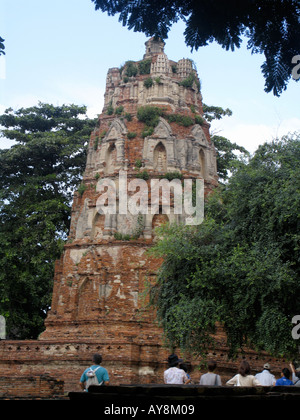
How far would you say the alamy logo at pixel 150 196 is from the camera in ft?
75.4

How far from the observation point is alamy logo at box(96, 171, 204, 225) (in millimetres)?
22984

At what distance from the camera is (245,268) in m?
15.0

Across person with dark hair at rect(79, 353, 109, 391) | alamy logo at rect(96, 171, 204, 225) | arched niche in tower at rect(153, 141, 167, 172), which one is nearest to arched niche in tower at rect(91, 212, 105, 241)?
alamy logo at rect(96, 171, 204, 225)

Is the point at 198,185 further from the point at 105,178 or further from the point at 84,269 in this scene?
the point at 84,269

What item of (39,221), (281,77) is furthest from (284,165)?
(39,221)

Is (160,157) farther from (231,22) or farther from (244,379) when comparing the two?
(231,22)

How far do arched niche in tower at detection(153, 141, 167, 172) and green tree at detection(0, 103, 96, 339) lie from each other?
231 inches

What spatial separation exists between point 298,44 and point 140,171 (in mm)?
19332

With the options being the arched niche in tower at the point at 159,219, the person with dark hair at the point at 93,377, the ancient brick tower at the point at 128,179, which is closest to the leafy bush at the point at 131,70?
the ancient brick tower at the point at 128,179

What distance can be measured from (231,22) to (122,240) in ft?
60.0

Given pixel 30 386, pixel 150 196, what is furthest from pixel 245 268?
pixel 30 386

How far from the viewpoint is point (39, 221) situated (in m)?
27.8

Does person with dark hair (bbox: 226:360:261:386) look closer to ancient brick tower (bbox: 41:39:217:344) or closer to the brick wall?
ancient brick tower (bbox: 41:39:217:344)

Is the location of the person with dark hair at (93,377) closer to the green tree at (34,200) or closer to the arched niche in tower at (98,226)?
the arched niche in tower at (98,226)
